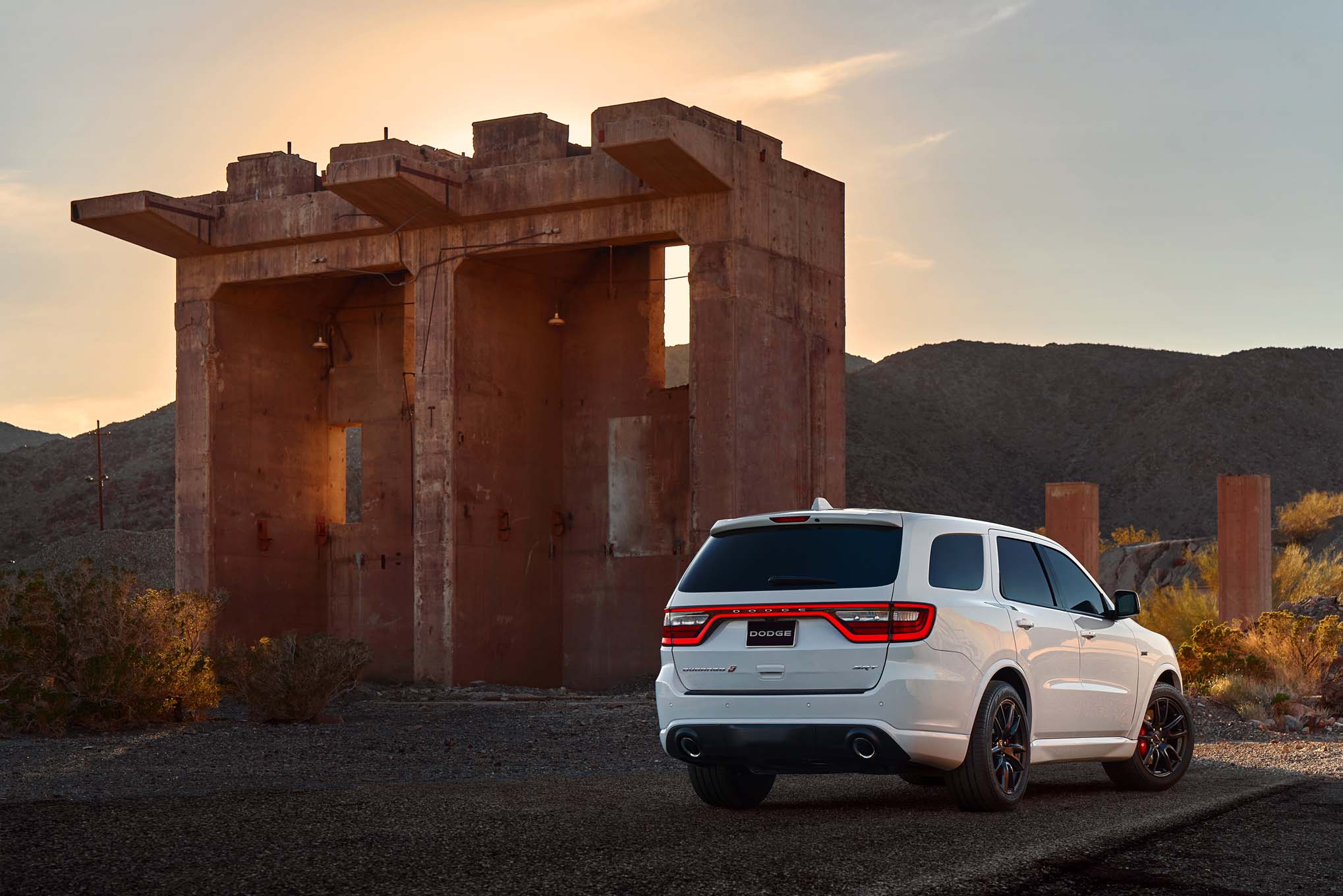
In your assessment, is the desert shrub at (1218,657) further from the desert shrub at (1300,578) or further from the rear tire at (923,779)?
the rear tire at (923,779)

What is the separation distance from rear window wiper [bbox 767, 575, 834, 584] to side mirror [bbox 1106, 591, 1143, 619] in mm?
2805

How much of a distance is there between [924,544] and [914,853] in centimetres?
210

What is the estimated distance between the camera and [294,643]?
64.8ft

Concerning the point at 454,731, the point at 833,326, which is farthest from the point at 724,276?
the point at 454,731

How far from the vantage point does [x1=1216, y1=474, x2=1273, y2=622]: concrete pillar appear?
86.9 feet

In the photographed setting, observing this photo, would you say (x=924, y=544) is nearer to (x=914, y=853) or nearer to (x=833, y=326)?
(x=914, y=853)

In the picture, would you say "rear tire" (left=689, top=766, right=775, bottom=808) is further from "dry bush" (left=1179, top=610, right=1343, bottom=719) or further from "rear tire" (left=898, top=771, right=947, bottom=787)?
"dry bush" (left=1179, top=610, right=1343, bottom=719)

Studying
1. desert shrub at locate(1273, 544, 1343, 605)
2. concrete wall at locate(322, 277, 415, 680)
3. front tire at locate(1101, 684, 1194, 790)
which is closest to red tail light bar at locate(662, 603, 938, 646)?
front tire at locate(1101, 684, 1194, 790)

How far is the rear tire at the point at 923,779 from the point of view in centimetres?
979

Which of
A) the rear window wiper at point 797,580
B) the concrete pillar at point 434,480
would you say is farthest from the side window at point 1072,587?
the concrete pillar at point 434,480

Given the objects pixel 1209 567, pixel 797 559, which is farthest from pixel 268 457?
pixel 797 559

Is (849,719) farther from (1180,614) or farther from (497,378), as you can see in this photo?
(1180,614)

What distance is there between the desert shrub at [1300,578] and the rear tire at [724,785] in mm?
24397

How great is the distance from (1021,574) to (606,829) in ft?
10.9
